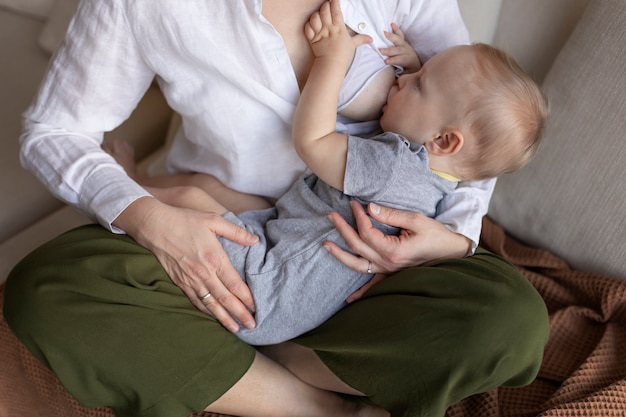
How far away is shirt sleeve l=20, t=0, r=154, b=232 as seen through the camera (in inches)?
40.9

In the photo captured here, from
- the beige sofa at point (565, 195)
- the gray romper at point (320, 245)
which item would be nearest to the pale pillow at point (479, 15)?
the beige sofa at point (565, 195)

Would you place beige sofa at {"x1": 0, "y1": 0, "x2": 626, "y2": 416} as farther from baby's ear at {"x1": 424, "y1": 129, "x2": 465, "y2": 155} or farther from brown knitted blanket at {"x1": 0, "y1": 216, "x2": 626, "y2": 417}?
baby's ear at {"x1": 424, "y1": 129, "x2": 465, "y2": 155}

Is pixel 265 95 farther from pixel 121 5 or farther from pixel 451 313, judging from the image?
pixel 451 313

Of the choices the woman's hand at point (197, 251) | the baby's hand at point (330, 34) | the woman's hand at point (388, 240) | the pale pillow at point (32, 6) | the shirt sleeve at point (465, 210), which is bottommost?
the pale pillow at point (32, 6)

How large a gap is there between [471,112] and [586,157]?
1.23 ft

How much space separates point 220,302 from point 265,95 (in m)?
0.35

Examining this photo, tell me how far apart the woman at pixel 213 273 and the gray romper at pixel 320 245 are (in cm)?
3

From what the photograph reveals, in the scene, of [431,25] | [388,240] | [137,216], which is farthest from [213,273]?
[431,25]

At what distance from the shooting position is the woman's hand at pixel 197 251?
1.03 metres

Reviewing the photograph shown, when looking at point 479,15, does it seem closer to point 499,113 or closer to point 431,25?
point 431,25

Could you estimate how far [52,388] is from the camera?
1.16 meters

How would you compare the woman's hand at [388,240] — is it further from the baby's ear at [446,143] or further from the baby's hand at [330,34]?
the baby's hand at [330,34]

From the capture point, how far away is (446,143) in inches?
41.5

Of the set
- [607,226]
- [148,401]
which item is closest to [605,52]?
[607,226]
